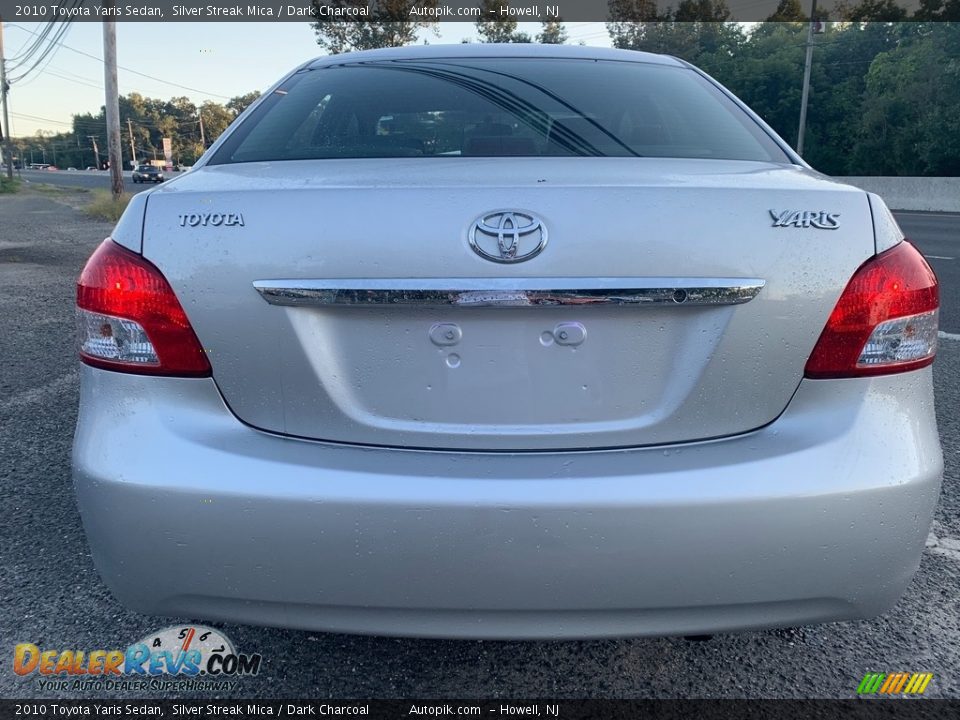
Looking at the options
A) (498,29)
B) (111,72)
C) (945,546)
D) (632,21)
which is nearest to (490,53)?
(945,546)

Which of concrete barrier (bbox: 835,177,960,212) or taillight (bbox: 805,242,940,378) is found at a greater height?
taillight (bbox: 805,242,940,378)

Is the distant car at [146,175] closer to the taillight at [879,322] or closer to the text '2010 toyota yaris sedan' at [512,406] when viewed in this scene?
the text '2010 toyota yaris sedan' at [512,406]

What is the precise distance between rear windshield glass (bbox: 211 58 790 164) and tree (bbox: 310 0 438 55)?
127 feet

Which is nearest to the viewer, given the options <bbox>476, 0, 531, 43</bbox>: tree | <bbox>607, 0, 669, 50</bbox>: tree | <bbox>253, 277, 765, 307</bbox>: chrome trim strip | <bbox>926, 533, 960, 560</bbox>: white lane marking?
<bbox>253, 277, 765, 307</bbox>: chrome trim strip

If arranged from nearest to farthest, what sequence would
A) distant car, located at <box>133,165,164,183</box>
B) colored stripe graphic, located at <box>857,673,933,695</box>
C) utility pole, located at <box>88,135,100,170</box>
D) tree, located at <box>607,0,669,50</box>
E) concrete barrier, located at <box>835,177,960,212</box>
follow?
colored stripe graphic, located at <box>857,673,933,695</box>, concrete barrier, located at <box>835,177,960,212</box>, distant car, located at <box>133,165,164,183</box>, tree, located at <box>607,0,669,50</box>, utility pole, located at <box>88,135,100,170</box>

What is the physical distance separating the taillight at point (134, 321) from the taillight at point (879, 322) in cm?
123

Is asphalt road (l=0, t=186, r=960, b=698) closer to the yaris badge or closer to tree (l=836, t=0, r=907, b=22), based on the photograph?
the yaris badge

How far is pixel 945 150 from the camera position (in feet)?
105

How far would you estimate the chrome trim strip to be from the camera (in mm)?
1449

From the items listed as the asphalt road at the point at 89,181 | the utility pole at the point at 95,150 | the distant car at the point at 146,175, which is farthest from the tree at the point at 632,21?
the utility pole at the point at 95,150

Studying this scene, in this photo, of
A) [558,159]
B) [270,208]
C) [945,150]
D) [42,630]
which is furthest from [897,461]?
[945,150]

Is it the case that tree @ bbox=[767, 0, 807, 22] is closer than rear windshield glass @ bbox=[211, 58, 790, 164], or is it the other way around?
rear windshield glass @ bbox=[211, 58, 790, 164]

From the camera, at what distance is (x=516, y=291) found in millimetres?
1448

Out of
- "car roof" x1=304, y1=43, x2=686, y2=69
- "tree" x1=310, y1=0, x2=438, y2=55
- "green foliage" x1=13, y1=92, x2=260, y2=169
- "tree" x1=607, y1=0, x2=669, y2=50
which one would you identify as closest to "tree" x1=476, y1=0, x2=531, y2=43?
"tree" x1=310, y1=0, x2=438, y2=55
